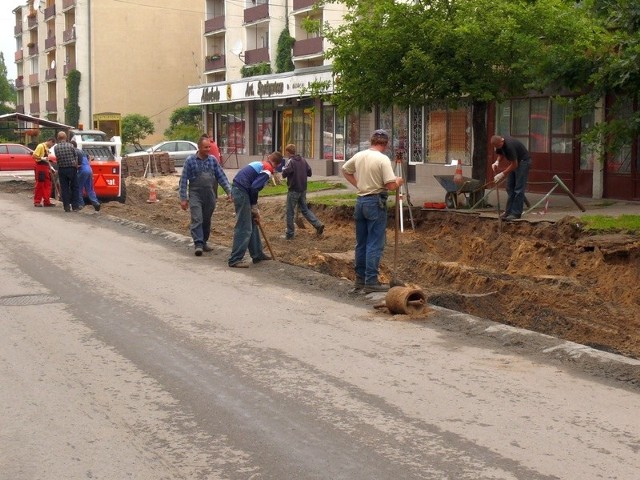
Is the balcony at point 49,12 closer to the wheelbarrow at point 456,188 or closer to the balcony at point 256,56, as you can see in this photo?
the balcony at point 256,56

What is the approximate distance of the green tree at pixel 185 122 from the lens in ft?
187

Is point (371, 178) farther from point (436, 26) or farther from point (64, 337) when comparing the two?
point (436, 26)

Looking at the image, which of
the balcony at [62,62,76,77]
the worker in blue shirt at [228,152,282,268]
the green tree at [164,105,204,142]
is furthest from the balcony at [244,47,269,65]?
the worker in blue shirt at [228,152,282,268]

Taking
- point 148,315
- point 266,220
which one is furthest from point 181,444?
point 266,220

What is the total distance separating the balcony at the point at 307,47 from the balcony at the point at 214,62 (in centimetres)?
995

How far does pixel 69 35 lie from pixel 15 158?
4052 centimetres

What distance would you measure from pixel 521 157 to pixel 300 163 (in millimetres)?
4230

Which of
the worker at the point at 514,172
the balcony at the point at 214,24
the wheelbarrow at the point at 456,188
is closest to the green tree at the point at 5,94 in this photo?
the balcony at the point at 214,24

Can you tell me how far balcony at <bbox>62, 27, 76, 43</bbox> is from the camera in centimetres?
7303

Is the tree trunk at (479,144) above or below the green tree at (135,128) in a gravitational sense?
below

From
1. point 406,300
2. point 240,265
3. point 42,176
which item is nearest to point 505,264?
point 240,265

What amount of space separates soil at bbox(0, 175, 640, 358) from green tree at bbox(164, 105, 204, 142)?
111ft

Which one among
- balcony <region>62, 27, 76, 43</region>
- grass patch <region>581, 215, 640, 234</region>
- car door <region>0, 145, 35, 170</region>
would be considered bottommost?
grass patch <region>581, 215, 640, 234</region>

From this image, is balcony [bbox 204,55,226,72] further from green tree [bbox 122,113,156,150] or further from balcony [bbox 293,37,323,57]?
balcony [bbox 293,37,323,57]
